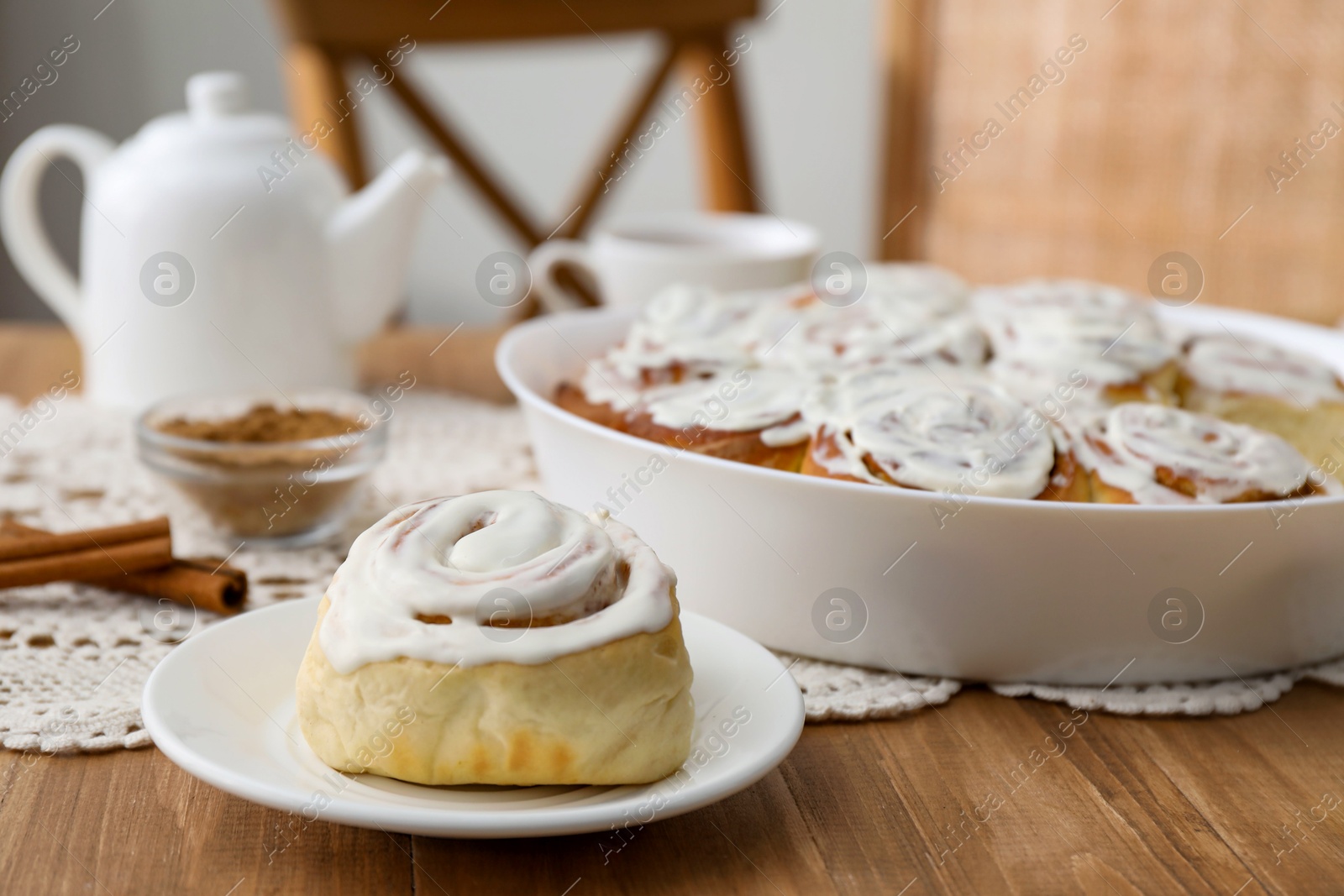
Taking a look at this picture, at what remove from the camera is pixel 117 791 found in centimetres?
61

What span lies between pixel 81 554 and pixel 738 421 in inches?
17.9

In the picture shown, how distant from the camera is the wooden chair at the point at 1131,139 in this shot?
1775 mm

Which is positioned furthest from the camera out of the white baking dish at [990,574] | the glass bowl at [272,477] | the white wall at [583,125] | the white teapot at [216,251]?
the white wall at [583,125]

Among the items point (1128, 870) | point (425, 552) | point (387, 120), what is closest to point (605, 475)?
→ point (425, 552)

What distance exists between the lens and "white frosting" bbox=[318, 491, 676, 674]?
54 centimetres

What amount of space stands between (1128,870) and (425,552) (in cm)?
36

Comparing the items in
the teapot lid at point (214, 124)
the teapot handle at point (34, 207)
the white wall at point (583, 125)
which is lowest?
the white wall at point (583, 125)

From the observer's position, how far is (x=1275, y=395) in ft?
3.12

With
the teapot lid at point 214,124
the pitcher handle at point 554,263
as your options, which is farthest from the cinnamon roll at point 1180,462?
the teapot lid at point 214,124

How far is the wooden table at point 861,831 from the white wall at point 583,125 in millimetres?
2415

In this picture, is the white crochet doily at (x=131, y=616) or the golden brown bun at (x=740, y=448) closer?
the white crochet doily at (x=131, y=616)

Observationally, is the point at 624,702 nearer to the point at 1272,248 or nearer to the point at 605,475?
the point at 605,475

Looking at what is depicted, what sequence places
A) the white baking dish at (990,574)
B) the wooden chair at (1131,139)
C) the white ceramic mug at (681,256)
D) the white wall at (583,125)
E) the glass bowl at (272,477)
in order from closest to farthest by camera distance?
the white baking dish at (990,574)
the glass bowl at (272,477)
the white ceramic mug at (681,256)
the wooden chair at (1131,139)
the white wall at (583,125)

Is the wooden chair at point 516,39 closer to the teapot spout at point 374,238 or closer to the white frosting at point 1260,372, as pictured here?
the teapot spout at point 374,238
